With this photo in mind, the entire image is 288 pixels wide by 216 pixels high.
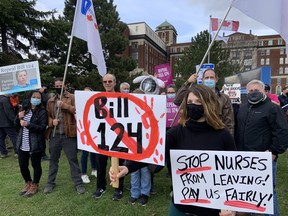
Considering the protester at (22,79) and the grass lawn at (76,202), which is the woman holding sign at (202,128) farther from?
the protester at (22,79)

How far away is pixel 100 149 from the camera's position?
2.45 meters

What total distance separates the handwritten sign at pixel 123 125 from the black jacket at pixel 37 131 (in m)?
2.53

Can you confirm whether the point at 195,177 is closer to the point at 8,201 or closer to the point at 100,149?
the point at 100,149

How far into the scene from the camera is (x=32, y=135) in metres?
4.77

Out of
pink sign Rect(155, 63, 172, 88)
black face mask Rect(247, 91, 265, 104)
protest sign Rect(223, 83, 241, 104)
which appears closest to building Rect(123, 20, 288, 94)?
pink sign Rect(155, 63, 172, 88)

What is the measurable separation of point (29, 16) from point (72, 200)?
10.7 metres

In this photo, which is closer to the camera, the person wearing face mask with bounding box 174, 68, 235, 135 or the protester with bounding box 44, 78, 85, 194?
the person wearing face mask with bounding box 174, 68, 235, 135

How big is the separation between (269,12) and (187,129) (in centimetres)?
191

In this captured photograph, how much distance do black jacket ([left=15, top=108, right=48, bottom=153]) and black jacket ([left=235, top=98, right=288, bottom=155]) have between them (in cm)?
336


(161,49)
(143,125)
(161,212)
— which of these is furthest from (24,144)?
(161,49)

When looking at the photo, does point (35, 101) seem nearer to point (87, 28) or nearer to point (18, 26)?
point (87, 28)

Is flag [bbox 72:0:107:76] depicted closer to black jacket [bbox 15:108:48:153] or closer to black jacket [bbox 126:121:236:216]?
black jacket [bbox 15:108:48:153]

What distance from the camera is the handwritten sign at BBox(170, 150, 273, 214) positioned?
1.90 m

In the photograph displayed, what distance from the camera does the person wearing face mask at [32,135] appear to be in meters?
4.75
